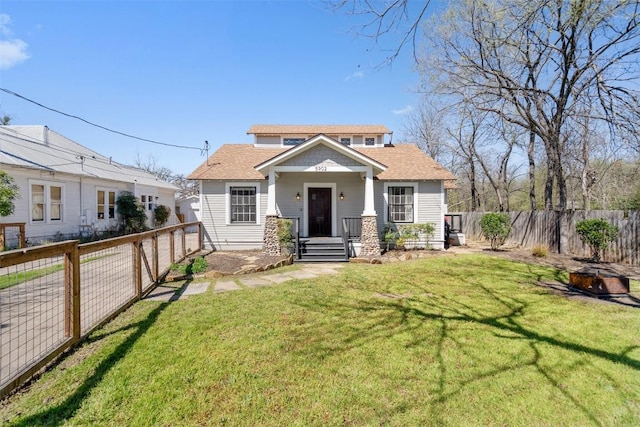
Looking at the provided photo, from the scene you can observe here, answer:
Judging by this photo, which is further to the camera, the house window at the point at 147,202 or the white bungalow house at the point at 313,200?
Result: the house window at the point at 147,202

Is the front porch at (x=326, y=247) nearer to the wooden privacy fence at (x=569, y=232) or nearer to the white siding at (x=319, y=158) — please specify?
the white siding at (x=319, y=158)

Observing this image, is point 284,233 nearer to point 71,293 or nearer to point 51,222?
point 71,293

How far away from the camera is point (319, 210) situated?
12469 millimetres

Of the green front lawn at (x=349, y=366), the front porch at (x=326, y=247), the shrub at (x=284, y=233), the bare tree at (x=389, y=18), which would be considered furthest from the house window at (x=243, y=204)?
the bare tree at (x=389, y=18)

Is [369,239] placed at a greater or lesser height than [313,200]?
lesser

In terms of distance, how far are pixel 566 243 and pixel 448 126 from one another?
51.4 ft

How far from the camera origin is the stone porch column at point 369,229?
10570mm

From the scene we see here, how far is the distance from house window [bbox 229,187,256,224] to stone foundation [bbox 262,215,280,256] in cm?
214

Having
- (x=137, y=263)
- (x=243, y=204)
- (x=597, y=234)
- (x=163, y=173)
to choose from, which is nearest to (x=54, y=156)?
(x=243, y=204)

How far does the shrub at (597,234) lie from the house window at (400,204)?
18.8ft

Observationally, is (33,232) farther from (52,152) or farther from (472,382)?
(472,382)

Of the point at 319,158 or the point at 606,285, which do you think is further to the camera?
the point at 319,158

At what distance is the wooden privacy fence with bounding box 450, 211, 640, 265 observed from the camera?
29.2 ft

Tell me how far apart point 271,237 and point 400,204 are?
5.90 m
